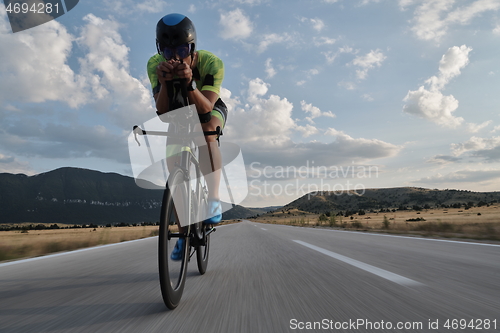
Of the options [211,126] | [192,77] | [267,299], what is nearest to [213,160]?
[211,126]

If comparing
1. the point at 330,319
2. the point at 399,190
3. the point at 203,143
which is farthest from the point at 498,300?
the point at 399,190

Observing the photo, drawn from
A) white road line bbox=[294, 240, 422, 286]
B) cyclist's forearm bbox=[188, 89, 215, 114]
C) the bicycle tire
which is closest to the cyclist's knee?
cyclist's forearm bbox=[188, 89, 215, 114]

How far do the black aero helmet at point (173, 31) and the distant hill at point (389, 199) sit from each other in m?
101

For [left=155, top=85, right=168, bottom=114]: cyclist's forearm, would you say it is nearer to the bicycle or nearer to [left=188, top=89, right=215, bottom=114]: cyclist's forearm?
the bicycle

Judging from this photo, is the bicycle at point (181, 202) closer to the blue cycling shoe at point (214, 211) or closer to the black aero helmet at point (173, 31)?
the blue cycling shoe at point (214, 211)

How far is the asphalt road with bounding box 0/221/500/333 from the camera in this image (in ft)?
6.15

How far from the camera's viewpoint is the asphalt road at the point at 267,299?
6.15ft

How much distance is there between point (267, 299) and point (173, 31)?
7.44 feet

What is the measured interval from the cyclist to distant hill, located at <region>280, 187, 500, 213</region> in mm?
99719

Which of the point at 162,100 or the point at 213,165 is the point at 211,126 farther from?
the point at 162,100

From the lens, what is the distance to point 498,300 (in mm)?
2330

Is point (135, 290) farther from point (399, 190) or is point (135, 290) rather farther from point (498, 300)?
point (399, 190)

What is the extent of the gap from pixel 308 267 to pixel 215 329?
2393mm

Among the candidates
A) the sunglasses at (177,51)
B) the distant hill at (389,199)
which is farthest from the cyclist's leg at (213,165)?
the distant hill at (389,199)
